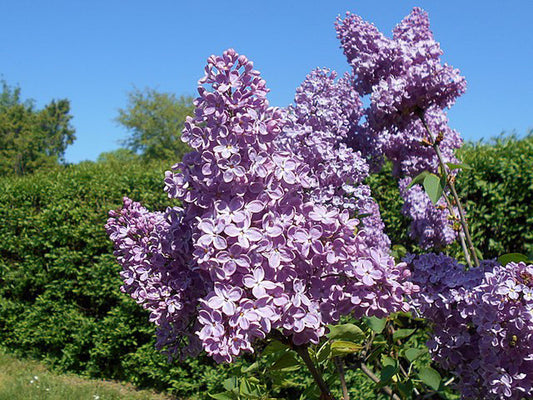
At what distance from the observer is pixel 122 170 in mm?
7512

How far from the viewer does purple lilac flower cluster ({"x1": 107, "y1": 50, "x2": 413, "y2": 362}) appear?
3.83 ft

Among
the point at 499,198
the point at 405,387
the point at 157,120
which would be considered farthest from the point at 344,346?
the point at 157,120

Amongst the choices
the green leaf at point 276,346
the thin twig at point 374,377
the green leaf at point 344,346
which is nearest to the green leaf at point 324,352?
the green leaf at point 344,346

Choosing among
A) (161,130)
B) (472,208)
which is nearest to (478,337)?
(472,208)

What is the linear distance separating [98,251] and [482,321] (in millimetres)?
6091

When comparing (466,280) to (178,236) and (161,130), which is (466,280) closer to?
(178,236)

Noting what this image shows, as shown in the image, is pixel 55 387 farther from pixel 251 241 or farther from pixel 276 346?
pixel 251 241

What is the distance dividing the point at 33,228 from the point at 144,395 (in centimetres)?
319

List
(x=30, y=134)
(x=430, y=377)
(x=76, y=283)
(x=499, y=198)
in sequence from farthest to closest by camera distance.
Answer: (x=30, y=134) → (x=76, y=283) → (x=499, y=198) → (x=430, y=377)

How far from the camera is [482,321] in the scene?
149 centimetres

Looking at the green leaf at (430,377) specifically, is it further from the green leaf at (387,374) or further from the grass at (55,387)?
the grass at (55,387)

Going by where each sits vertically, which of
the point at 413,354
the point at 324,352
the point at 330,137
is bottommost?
the point at 324,352

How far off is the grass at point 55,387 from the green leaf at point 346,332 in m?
5.11

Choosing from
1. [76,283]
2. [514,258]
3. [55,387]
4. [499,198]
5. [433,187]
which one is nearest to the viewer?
[514,258]
